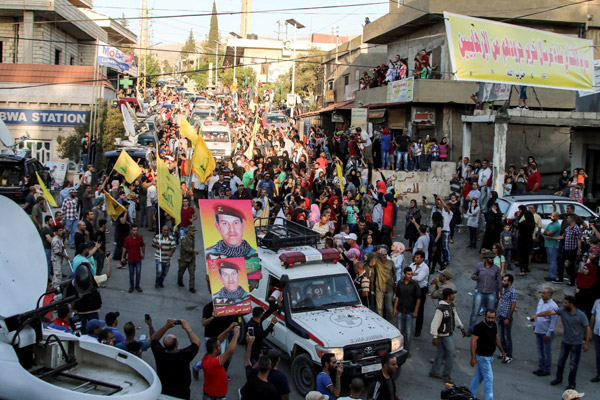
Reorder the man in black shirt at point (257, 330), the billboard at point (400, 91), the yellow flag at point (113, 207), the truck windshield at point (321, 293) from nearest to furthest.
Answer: the man in black shirt at point (257, 330) < the truck windshield at point (321, 293) < the yellow flag at point (113, 207) < the billboard at point (400, 91)

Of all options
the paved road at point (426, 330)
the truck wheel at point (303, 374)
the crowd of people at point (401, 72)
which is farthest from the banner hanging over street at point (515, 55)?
the truck wheel at point (303, 374)

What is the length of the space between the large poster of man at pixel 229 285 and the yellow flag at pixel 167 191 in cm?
350

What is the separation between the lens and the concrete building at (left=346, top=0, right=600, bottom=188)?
24422 mm

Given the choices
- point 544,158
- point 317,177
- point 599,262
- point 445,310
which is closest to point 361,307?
point 445,310

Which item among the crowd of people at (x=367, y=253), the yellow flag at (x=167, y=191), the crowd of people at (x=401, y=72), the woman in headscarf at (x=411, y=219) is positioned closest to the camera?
the crowd of people at (x=367, y=253)

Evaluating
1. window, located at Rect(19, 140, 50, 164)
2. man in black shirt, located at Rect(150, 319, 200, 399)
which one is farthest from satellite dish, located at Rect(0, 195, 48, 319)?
window, located at Rect(19, 140, 50, 164)

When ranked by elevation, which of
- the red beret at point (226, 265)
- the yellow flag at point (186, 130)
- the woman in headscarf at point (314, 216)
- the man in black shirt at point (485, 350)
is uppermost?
the yellow flag at point (186, 130)

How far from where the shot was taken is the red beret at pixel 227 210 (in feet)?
32.2

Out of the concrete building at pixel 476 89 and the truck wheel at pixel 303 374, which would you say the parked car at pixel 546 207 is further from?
the concrete building at pixel 476 89

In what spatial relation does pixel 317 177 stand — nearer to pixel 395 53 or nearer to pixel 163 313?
pixel 163 313

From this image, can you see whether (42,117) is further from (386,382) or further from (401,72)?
(386,382)

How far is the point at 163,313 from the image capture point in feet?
41.1

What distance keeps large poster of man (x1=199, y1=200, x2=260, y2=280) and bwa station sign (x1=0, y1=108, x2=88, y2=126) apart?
1000 inches

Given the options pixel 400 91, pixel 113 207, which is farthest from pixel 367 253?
pixel 400 91
